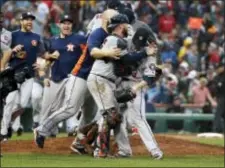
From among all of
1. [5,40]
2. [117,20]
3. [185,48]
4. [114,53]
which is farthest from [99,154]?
[185,48]

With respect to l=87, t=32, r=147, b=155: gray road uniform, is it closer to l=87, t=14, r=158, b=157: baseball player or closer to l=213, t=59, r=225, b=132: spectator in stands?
l=87, t=14, r=158, b=157: baseball player

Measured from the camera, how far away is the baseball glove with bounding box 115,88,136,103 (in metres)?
12.4

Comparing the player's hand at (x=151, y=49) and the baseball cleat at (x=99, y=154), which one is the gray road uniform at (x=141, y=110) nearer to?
the player's hand at (x=151, y=49)

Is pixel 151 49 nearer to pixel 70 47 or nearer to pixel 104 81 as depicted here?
pixel 104 81

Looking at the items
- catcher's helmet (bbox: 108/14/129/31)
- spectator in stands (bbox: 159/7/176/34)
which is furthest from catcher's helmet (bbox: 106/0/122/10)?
spectator in stands (bbox: 159/7/176/34)

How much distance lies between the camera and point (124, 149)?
13.0m

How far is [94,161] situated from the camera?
12.0 meters

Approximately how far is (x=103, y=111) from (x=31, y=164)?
1586 mm

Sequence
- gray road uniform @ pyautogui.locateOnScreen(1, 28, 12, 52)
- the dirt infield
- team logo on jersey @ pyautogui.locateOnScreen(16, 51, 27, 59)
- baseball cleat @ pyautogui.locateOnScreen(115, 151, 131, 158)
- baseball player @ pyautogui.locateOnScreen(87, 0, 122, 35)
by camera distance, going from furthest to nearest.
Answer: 1. team logo on jersey @ pyautogui.locateOnScreen(16, 51, 27, 59)
2. gray road uniform @ pyautogui.locateOnScreen(1, 28, 12, 52)
3. the dirt infield
4. baseball player @ pyautogui.locateOnScreen(87, 0, 122, 35)
5. baseball cleat @ pyautogui.locateOnScreen(115, 151, 131, 158)

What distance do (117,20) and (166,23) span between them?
51.4 feet

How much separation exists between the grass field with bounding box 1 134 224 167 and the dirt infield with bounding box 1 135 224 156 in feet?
2.06

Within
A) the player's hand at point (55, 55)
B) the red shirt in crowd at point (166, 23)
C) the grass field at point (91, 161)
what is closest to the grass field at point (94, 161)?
the grass field at point (91, 161)

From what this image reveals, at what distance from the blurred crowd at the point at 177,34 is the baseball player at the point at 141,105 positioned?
9555 millimetres

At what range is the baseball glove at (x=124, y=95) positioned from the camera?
12.4 metres
